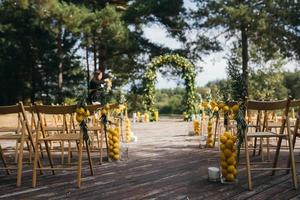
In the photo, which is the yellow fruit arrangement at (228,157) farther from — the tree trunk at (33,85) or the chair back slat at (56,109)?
the tree trunk at (33,85)

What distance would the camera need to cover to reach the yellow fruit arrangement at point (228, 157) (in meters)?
4.29

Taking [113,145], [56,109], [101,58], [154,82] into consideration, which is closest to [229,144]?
[56,109]

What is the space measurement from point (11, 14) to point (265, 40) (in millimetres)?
11652

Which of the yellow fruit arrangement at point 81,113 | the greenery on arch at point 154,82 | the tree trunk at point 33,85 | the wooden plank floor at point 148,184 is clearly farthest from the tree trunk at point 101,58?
the yellow fruit arrangement at point 81,113

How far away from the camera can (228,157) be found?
4.37m

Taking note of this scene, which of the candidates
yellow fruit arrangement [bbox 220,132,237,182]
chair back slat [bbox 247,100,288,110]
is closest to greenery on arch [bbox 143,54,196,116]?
yellow fruit arrangement [bbox 220,132,237,182]

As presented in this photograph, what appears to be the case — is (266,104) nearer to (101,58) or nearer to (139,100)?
(101,58)

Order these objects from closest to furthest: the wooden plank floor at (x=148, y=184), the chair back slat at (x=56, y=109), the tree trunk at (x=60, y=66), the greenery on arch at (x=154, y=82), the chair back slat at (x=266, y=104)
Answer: the wooden plank floor at (x=148, y=184) → the chair back slat at (x=266, y=104) → the chair back slat at (x=56, y=109) → the greenery on arch at (x=154, y=82) → the tree trunk at (x=60, y=66)

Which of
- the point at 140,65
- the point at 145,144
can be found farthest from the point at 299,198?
the point at 140,65

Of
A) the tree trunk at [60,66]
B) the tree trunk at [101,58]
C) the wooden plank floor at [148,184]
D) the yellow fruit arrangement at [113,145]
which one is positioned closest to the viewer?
the wooden plank floor at [148,184]

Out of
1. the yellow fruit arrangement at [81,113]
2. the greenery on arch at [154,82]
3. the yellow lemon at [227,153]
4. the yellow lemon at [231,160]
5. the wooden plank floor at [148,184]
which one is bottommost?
the wooden plank floor at [148,184]

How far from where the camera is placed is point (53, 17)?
1858 centimetres

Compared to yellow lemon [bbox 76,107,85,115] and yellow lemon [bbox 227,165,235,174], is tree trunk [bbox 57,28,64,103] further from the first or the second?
yellow lemon [bbox 227,165,235,174]

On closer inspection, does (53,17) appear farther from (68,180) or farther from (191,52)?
(68,180)
